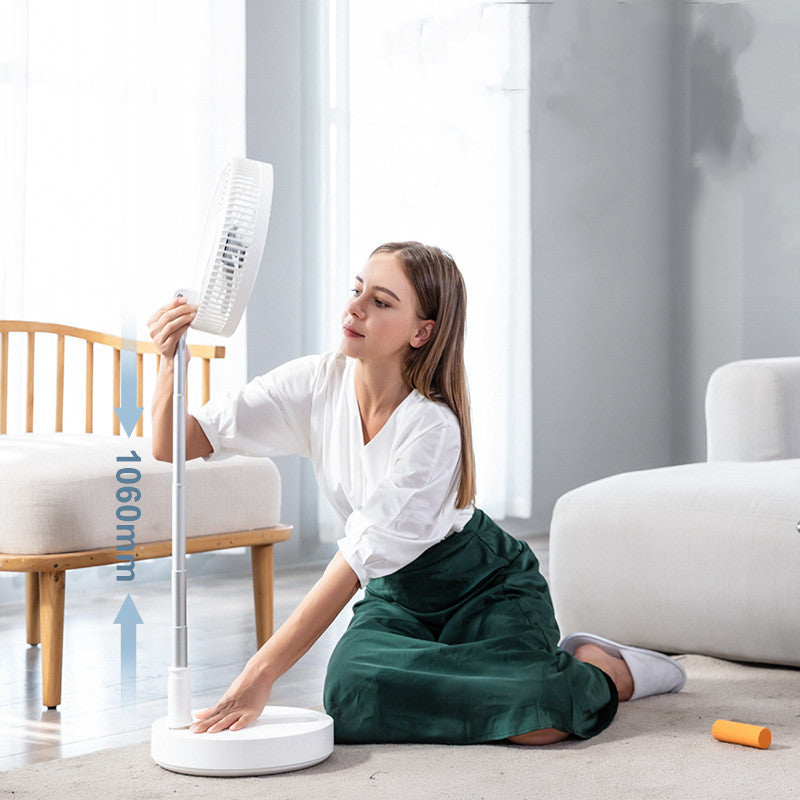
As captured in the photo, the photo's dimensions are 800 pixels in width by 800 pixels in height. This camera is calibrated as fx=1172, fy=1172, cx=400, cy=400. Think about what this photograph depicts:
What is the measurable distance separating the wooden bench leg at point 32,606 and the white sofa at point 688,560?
91cm

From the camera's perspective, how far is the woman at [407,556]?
55.8 inches

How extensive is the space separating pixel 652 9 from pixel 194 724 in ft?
13.4

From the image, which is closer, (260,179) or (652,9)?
(260,179)

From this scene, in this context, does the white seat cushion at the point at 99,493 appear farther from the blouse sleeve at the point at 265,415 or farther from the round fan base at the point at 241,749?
the round fan base at the point at 241,749

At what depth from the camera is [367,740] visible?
145 centimetres

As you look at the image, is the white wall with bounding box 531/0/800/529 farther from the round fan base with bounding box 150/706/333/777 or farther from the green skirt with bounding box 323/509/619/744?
the round fan base with bounding box 150/706/333/777

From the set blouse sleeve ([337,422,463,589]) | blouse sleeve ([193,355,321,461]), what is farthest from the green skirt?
blouse sleeve ([193,355,321,461])

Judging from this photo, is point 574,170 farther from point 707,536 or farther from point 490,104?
point 707,536

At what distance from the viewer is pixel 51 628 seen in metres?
1.65

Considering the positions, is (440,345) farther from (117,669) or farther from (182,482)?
(117,669)

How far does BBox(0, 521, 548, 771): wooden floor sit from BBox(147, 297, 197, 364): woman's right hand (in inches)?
21.0

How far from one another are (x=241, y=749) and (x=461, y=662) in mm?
308

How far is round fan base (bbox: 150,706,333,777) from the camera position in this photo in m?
1.31

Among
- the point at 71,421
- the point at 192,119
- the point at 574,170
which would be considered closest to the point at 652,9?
the point at 574,170
